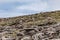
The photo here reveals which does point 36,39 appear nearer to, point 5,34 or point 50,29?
point 50,29

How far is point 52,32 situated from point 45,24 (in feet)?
16.1

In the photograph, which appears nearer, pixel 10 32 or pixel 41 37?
pixel 41 37

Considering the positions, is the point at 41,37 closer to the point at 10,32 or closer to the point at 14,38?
the point at 14,38

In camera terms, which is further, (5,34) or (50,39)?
(5,34)

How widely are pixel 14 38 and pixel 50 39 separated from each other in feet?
20.5

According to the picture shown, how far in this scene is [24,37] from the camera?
3428 cm

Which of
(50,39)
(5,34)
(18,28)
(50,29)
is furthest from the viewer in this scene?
(18,28)

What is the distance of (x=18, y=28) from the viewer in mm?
40188

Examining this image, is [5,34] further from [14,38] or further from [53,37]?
[53,37]

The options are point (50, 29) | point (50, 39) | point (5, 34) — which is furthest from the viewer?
point (5, 34)

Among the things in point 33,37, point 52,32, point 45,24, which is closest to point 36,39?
point 33,37

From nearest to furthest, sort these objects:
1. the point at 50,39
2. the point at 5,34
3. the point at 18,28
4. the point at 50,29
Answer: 1. the point at 50,39
2. the point at 50,29
3. the point at 5,34
4. the point at 18,28

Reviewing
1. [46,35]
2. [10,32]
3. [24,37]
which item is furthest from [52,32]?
[10,32]

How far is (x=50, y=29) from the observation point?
3516cm
